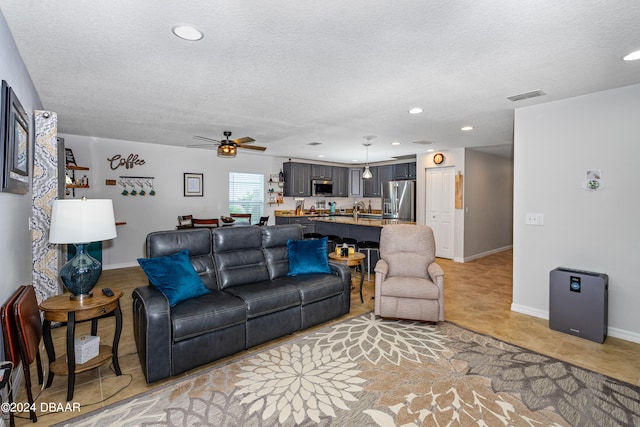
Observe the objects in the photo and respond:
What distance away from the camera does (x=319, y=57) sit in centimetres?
252

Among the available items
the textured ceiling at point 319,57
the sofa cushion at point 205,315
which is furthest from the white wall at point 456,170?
the sofa cushion at point 205,315

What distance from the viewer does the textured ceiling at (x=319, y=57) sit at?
190 centimetres

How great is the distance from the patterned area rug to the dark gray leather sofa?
0.19 m

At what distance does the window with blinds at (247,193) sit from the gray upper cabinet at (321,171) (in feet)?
5.00

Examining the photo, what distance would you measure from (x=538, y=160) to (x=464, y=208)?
123 inches

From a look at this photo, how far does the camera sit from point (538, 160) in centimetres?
373

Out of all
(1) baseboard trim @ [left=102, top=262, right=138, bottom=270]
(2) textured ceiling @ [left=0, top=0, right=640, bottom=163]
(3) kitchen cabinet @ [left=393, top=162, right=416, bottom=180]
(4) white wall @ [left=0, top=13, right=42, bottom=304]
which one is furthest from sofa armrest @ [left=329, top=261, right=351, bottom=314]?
(3) kitchen cabinet @ [left=393, top=162, right=416, bottom=180]

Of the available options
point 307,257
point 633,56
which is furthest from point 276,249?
point 633,56

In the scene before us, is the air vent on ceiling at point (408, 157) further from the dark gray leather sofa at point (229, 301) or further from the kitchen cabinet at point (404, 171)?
the dark gray leather sofa at point (229, 301)

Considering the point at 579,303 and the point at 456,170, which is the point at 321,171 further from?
the point at 579,303

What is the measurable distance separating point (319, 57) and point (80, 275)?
242cm

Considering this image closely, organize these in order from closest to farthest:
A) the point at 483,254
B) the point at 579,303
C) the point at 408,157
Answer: the point at 579,303 → the point at 483,254 → the point at 408,157

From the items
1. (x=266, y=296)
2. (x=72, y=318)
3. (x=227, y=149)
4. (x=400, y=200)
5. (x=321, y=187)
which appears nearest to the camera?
(x=72, y=318)

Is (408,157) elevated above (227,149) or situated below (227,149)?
above
